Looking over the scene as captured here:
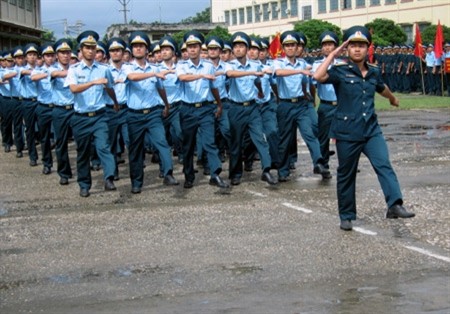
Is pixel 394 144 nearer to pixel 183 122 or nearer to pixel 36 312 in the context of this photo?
pixel 183 122

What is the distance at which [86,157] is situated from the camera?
39.4ft

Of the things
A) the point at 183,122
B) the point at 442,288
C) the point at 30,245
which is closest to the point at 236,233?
the point at 30,245

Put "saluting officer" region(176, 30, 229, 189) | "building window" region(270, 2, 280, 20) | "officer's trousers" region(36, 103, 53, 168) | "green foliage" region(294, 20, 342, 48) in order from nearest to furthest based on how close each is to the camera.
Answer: "saluting officer" region(176, 30, 229, 189) < "officer's trousers" region(36, 103, 53, 168) < "green foliage" region(294, 20, 342, 48) < "building window" region(270, 2, 280, 20)

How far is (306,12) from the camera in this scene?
76875 mm

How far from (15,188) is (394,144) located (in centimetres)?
706

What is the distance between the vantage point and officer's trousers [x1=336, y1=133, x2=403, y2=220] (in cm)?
880

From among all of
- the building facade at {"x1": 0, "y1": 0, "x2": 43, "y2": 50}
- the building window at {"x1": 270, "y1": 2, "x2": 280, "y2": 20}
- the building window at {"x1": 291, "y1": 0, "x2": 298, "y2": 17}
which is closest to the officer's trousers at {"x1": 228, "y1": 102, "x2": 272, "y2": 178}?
the building facade at {"x1": 0, "y1": 0, "x2": 43, "y2": 50}

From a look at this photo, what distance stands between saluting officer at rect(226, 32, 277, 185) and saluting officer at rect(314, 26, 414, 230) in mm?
3331

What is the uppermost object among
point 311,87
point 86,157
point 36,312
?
point 311,87

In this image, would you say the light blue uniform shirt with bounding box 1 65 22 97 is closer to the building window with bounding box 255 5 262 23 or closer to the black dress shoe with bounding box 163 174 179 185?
the black dress shoe with bounding box 163 174 179 185

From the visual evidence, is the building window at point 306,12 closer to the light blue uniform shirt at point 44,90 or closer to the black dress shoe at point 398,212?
the light blue uniform shirt at point 44,90

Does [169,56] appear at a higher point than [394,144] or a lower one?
higher

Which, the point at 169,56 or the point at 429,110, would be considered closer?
the point at 169,56

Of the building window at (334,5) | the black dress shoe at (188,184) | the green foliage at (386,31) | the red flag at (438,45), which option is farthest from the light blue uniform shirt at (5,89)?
the building window at (334,5)
